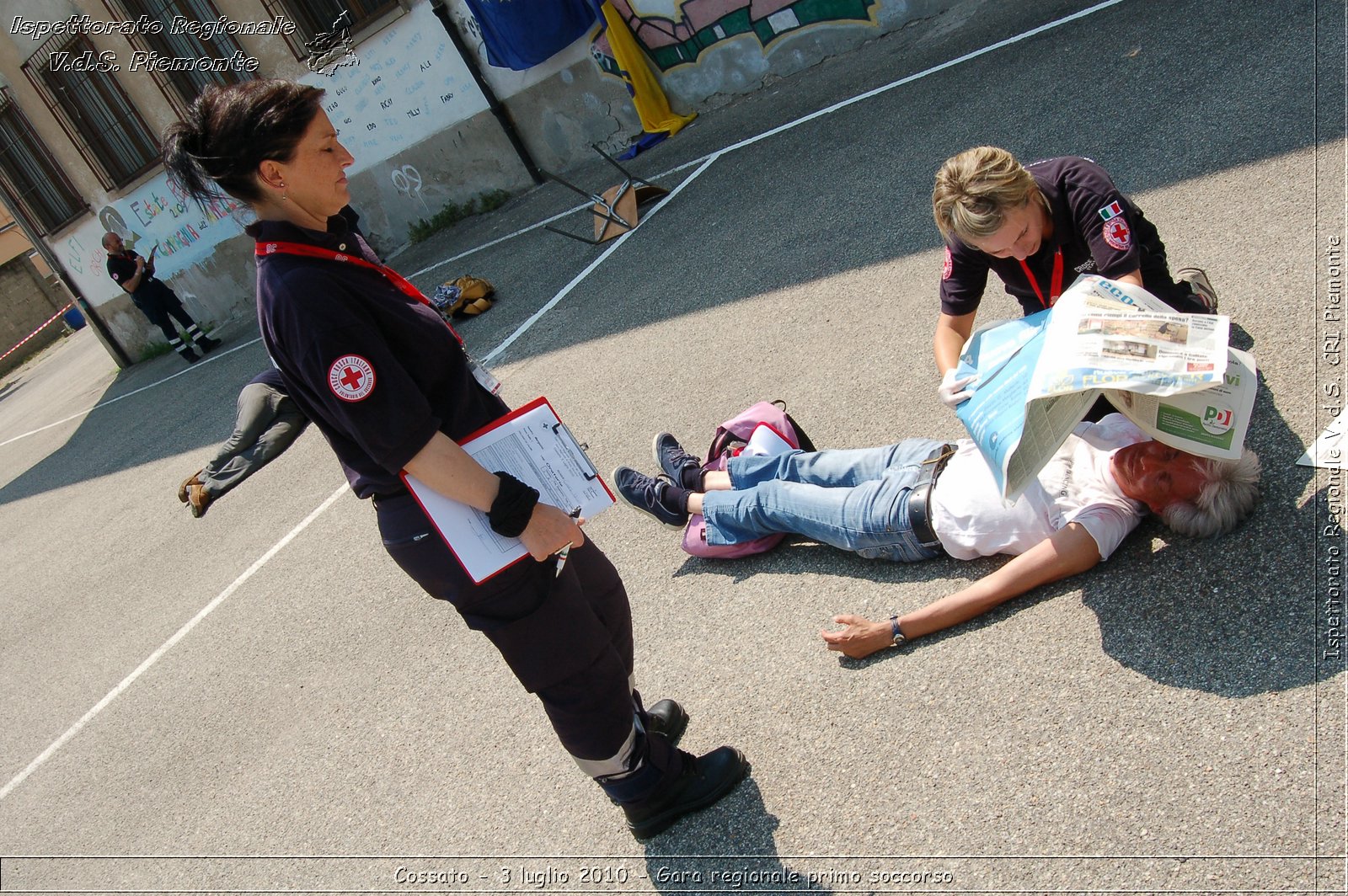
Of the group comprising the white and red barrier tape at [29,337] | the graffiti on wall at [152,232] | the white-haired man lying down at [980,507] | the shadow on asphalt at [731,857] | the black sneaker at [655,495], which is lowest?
the shadow on asphalt at [731,857]

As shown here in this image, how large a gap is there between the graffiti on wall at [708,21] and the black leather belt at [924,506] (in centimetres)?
667

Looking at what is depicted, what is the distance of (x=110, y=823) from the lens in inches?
152

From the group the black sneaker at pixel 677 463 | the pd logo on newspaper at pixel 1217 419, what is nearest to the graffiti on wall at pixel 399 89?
the black sneaker at pixel 677 463

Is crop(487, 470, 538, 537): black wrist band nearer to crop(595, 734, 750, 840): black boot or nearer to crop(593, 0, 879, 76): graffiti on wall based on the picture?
crop(595, 734, 750, 840): black boot

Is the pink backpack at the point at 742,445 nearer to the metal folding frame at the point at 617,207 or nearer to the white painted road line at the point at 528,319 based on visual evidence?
the white painted road line at the point at 528,319

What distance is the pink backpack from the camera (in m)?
3.45

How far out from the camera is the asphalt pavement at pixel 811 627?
2.22 meters

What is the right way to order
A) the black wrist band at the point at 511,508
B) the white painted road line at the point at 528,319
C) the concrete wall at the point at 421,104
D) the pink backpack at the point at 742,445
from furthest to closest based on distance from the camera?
the concrete wall at the point at 421,104, the white painted road line at the point at 528,319, the pink backpack at the point at 742,445, the black wrist band at the point at 511,508

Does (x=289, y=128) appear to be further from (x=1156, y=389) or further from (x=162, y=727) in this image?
(x=162, y=727)

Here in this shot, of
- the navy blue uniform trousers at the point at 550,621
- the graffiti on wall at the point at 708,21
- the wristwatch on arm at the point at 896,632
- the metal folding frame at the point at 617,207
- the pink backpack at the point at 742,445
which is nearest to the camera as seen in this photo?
the navy blue uniform trousers at the point at 550,621

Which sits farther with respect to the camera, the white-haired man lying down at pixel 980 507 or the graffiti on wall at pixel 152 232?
the graffiti on wall at pixel 152 232

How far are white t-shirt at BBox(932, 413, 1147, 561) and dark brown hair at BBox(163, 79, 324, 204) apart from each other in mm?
1999

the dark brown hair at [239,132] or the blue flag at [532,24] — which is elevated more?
the blue flag at [532,24]

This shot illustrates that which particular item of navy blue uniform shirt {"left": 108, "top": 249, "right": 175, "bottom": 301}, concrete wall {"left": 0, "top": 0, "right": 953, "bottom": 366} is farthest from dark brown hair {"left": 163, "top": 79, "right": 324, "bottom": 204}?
navy blue uniform shirt {"left": 108, "top": 249, "right": 175, "bottom": 301}
